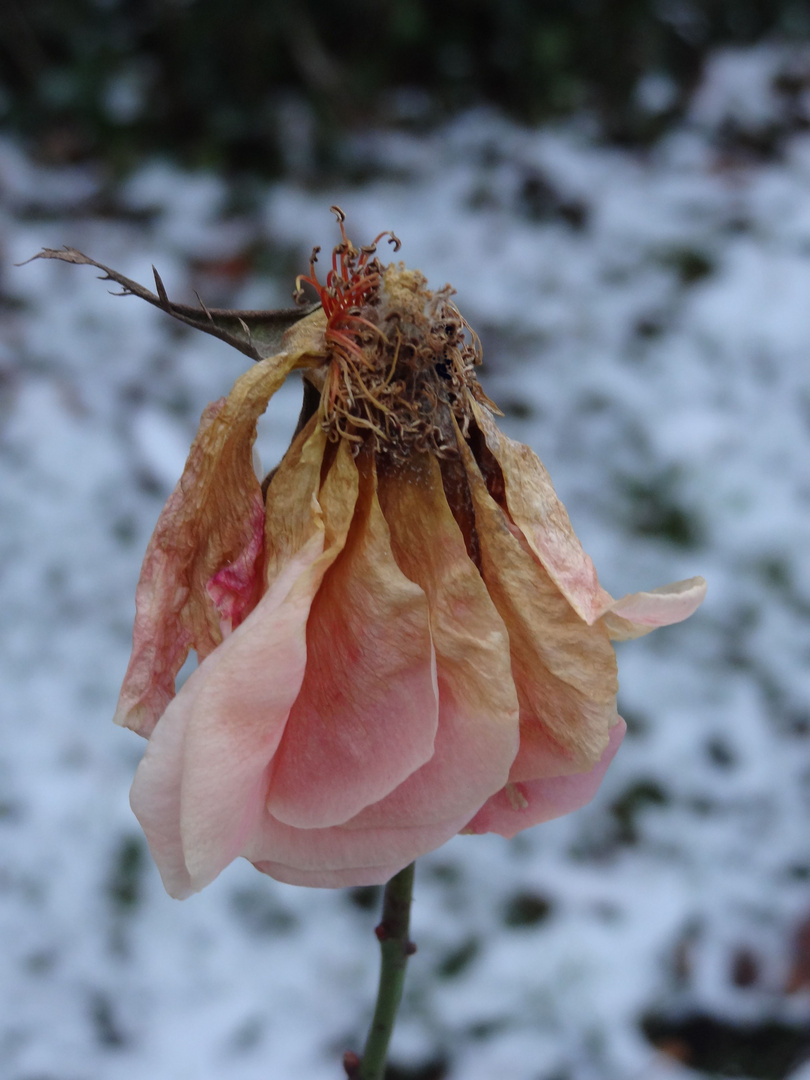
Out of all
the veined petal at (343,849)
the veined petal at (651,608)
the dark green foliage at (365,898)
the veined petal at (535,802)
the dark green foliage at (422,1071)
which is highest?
the veined petal at (651,608)

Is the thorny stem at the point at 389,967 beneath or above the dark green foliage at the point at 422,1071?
above

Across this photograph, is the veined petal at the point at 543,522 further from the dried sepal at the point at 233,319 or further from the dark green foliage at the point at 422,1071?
the dark green foliage at the point at 422,1071

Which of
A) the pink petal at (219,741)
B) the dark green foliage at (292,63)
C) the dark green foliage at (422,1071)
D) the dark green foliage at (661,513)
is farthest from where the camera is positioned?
the dark green foliage at (292,63)

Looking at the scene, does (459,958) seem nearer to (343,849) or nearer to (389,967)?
(389,967)

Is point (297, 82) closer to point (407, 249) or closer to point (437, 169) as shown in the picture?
point (437, 169)

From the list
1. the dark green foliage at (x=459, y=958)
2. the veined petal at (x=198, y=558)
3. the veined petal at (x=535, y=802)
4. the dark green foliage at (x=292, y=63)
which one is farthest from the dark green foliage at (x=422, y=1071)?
the dark green foliage at (x=292, y=63)

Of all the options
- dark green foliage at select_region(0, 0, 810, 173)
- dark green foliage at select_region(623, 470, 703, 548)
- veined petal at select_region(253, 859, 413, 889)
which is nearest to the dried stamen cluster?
veined petal at select_region(253, 859, 413, 889)

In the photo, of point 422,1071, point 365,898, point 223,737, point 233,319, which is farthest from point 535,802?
point 365,898

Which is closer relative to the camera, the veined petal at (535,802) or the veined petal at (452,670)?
the veined petal at (452,670)
